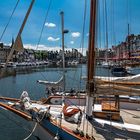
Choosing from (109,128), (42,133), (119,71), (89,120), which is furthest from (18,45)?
(119,71)

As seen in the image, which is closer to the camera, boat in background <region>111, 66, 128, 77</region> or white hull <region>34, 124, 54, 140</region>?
white hull <region>34, 124, 54, 140</region>

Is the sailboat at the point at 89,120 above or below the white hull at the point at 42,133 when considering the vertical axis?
above

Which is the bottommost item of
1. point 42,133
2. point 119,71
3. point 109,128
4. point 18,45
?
point 42,133

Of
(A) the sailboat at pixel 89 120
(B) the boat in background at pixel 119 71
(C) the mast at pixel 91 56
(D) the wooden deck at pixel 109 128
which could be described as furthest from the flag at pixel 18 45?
(B) the boat in background at pixel 119 71

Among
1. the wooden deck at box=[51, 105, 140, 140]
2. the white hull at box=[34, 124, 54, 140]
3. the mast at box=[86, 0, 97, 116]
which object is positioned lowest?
the white hull at box=[34, 124, 54, 140]

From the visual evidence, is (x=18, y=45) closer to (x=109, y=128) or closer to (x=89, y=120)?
(x=89, y=120)

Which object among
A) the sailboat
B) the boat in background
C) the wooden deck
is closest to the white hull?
the sailboat

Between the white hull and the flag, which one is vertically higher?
the flag

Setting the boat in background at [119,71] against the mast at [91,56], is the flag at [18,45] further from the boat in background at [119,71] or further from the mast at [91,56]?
the boat in background at [119,71]

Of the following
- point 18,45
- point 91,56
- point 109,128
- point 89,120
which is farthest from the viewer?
point 89,120

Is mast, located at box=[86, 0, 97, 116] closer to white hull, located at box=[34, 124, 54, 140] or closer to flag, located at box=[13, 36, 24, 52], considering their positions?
white hull, located at box=[34, 124, 54, 140]

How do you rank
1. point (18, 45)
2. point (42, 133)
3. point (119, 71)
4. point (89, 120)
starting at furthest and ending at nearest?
point (119, 71) → point (42, 133) → point (89, 120) → point (18, 45)

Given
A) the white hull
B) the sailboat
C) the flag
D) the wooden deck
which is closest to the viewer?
the wooden deck

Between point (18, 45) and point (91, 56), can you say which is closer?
point (18, 45)
